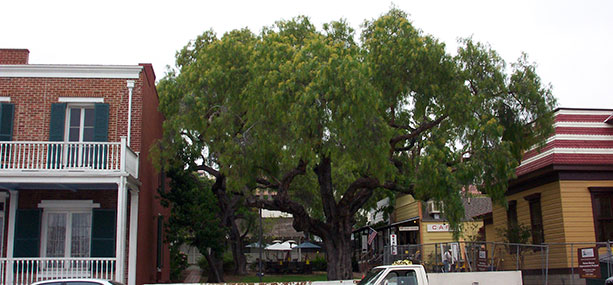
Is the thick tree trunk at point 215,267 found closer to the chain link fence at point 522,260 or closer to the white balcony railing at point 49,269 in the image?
the white balcony railing at point 49,269

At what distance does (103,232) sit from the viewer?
20016 millimetres

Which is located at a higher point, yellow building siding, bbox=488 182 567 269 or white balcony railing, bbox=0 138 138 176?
white balcony railing, bbox=0 138 138 176

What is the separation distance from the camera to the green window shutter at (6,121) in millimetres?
20188

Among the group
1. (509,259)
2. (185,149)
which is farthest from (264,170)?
(509,259)

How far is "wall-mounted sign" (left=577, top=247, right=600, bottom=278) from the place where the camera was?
54.7 ft

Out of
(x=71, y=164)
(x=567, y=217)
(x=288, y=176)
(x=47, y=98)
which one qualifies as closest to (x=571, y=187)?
(x=567, y=217)

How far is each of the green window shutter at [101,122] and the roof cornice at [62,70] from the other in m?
1.17

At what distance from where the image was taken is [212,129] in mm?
21703

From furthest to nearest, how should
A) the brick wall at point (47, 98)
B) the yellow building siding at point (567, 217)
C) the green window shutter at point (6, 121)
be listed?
1. the brick wall at point (47, 98)
2. the yellow building siding at point (567, 217)
3. the green window shutter at point (6, 121)

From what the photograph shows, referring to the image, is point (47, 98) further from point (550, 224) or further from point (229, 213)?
point (550, 224)

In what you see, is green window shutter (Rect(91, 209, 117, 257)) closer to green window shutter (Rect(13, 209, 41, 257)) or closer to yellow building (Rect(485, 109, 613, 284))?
green window shutter (Rect(13, 209, 41, 257))

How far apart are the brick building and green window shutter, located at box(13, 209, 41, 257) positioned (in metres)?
0.03

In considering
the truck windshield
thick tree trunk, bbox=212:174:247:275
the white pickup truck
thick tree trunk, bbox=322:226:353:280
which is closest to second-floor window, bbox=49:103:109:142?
thick tree trunk, bbox=212:174:247:275

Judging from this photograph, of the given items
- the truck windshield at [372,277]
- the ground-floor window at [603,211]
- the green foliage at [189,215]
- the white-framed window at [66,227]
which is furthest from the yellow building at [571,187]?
the white-framed window at [66,227]
